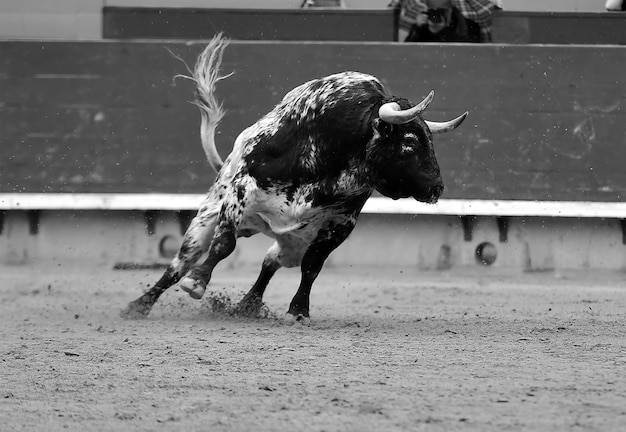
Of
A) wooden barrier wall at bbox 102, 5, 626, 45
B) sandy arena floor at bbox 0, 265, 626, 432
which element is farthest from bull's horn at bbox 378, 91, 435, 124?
wooden barrier wall at bbox 102, 5, 626, 45

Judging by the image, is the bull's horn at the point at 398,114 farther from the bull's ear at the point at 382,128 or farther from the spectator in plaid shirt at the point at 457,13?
the spectator in plaid shirt at the point at 457,13

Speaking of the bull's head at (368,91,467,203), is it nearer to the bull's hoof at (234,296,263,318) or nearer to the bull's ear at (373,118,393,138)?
the bull's ear at (373,118,393,138)

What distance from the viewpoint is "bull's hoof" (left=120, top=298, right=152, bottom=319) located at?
552 centimetres

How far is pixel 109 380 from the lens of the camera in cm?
366

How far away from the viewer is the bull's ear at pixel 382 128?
501 cm

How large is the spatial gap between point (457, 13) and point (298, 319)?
11.1 feet

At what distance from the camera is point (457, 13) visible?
7969mm

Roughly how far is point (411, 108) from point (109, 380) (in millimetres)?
1925

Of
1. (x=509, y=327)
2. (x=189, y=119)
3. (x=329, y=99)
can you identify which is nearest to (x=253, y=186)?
(x=329, y=99)

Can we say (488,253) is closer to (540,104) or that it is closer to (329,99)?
(540,104)

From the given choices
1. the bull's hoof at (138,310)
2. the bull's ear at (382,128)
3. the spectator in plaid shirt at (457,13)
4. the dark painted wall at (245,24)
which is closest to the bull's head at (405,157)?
the bull's ear at (382,128)

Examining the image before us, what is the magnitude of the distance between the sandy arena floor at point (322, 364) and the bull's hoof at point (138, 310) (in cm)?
8

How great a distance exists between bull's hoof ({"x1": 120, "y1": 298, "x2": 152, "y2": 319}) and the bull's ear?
4.51ft

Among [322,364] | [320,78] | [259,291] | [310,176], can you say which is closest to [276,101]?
[320,78]
